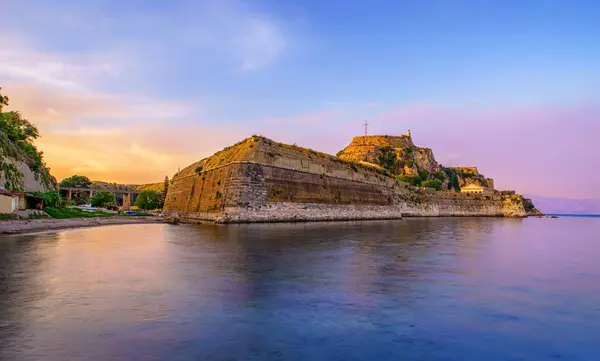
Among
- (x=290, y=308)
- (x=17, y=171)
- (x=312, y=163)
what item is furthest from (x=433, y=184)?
(x=290, y=308)

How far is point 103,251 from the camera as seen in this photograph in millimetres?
15680

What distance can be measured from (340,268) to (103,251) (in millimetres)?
10039

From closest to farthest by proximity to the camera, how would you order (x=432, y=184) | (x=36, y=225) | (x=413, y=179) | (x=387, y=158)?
(x=36, y=225) → (x=413, y=179) → (x=432, y=184) → (x=387, y=158)

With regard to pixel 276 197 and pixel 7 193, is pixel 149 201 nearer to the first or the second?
pixel 276 197

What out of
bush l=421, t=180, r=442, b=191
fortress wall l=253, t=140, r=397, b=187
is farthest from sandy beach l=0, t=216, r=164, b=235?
bush l=421, t=180, r=442, b=191

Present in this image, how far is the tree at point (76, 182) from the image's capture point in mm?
97150

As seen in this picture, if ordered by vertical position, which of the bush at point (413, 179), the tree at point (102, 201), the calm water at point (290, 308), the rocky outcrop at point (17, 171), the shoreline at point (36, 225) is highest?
the bush at point (413, 179)

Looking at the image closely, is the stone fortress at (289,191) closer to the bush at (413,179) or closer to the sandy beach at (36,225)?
the sandy beach at (36,225)

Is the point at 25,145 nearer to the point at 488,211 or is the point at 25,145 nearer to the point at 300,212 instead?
the point at 300,212

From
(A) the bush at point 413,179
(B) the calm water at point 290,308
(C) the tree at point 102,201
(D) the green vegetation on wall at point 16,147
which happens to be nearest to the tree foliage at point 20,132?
(D) the green vegetation on wall at point 16,147

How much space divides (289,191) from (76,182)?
81.8 metres

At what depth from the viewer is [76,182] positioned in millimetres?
98500

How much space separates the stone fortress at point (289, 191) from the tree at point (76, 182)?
52483 millimetres

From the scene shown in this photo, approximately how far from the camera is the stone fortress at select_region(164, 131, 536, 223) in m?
36.3
